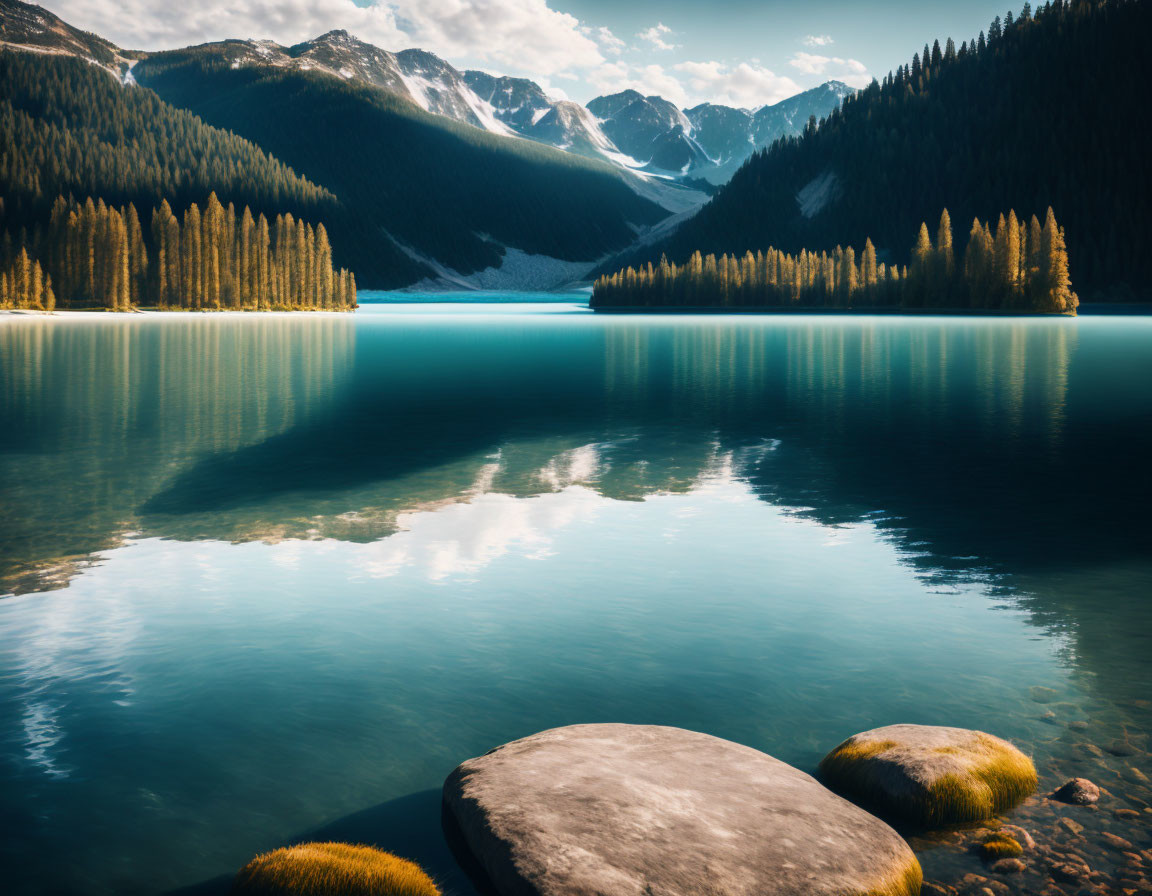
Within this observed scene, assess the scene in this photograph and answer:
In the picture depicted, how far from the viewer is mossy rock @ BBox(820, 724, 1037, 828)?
9031 mm

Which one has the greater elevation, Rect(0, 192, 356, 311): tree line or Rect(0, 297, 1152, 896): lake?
Rect(0, 192, 356, 311): tree line

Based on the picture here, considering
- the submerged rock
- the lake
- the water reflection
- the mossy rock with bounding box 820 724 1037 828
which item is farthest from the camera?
the water reflection

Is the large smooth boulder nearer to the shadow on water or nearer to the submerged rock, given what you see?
the shadow on water

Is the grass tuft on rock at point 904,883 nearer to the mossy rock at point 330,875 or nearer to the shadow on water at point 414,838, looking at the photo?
the shadow on water at point 414,838

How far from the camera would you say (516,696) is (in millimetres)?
11969

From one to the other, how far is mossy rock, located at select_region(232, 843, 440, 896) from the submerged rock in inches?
228

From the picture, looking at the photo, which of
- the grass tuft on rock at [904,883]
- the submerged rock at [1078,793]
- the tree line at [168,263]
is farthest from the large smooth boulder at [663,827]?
the tree line at [168,263]

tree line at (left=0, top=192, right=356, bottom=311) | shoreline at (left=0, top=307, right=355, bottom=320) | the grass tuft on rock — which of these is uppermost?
tree line at (left=0, top=192, right=356, bottom=311)

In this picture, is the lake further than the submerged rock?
Yes

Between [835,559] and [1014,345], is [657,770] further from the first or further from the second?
[1014,345]

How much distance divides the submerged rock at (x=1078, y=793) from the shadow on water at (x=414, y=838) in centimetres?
537

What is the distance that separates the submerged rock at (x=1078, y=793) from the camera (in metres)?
9.26

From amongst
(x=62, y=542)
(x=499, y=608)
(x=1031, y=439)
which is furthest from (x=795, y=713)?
(x=1031, y=439)

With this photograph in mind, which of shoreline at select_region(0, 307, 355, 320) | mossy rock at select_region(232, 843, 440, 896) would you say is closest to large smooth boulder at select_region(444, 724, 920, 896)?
mossy rock at select_region(232, 843, 440, 896)
